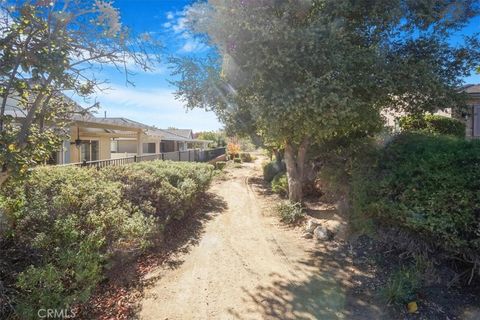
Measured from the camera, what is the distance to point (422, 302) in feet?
12.6

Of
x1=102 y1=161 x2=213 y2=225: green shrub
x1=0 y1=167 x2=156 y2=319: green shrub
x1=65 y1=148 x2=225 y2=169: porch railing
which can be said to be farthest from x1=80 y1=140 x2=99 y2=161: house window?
x1=0 y1=167 x2=156 y2=319: green shrub

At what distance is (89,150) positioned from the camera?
13.5m

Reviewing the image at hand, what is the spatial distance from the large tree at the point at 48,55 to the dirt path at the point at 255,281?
8.63ft

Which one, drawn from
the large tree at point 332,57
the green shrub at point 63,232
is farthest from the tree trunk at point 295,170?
the green shrub at point 63,232

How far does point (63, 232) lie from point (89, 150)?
1120cm

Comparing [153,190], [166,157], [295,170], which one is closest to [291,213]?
[295,170]

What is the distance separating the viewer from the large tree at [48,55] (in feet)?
8.83

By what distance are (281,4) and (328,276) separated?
19.6ft

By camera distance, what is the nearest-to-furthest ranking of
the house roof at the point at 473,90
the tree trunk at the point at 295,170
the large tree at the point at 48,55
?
the large tree at the point at 48,55 < the tree trunk at the point at 295,170 < the house roof at the point at 473,90

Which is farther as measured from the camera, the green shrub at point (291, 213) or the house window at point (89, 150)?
the house window at point (89, 150)

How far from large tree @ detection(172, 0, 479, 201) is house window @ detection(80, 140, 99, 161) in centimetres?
817

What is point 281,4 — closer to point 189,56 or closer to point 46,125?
point 189,56

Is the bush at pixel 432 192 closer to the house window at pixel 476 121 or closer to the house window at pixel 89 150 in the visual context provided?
the house window at pixel 476 121

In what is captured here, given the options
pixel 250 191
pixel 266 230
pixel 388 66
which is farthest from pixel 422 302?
pixel 250 191
